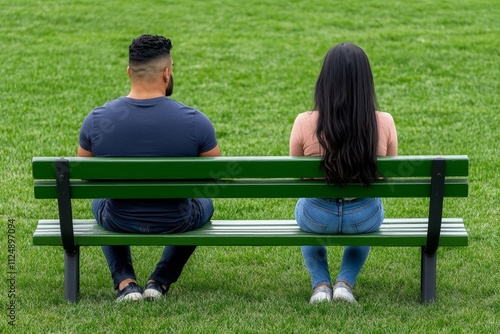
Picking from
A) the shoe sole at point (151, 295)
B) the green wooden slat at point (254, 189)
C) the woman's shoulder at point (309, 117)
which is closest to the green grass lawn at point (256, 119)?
the shoe sole at point (151, 295)

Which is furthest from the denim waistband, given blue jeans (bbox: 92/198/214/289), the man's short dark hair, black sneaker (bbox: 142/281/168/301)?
the man's short dark hair

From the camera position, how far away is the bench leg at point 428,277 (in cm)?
523

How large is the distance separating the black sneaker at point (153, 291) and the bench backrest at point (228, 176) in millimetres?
587

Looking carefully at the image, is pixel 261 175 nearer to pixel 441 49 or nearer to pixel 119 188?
pixel 119 188

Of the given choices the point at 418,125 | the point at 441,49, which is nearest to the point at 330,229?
the point at 418,125

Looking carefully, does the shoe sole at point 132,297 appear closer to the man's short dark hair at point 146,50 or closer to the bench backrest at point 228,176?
the bench backrest at point 228,176

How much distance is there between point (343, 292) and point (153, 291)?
995mm

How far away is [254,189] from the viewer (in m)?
4.98

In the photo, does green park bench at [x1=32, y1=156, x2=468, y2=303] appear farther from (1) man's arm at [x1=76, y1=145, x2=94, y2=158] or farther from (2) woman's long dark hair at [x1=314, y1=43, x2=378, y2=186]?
(1) man's arm at [x1=76, y1=145, x2=94, y2=158]

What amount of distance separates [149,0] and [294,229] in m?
10.5

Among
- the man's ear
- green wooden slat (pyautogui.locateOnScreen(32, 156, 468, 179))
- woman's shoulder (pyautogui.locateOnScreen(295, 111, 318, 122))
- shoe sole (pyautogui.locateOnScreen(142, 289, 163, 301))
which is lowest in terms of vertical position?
shoe sole (pyautogui.locateOnScreen(142, 289, 163, 301))

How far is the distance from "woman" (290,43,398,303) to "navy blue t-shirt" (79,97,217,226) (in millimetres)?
544

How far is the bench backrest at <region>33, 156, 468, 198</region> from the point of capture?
490 cm

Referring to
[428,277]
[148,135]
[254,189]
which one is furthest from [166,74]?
[428,277]
